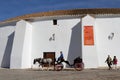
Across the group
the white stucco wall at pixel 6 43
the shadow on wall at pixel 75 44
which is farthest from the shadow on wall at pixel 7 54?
the shadow on wall at pixel 75 44

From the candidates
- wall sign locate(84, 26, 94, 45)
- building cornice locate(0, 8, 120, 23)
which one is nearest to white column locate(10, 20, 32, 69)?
building cornice locate(0, 8, 120, 23)

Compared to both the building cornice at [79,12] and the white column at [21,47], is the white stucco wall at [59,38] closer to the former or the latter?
the white column at [21,47]

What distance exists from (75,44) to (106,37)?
3.08 m

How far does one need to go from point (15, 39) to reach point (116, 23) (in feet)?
33.4

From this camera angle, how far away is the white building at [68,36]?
24812mm

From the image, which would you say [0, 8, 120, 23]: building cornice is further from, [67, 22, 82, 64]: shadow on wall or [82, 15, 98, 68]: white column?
[82, 15, 98, 68]: white column

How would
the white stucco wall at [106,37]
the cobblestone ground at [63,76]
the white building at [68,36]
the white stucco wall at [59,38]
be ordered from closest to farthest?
the cobblestone ground at [63,76] → the white building at [68,36] → the white stucco wall at [106,37] → the white stucco wall at [59,38]

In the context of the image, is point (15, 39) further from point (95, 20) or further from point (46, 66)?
point (95, 20)

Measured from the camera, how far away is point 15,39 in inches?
1044

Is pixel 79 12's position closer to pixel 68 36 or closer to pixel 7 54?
pixel 68 36

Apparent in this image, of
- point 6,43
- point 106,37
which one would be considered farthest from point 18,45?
point 106,37

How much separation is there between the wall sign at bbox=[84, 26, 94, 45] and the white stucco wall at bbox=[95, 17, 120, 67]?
4.22 feet

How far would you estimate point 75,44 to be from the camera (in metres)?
25.7

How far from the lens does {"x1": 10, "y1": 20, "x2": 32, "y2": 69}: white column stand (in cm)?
2577
